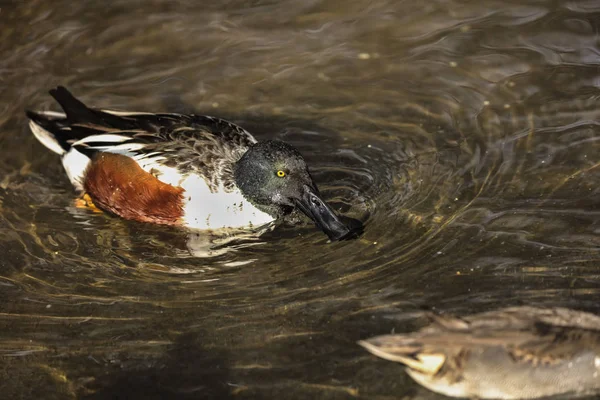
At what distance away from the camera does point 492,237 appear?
4855mm

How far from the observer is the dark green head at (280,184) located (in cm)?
518

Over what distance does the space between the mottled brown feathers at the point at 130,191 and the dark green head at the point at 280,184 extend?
0.45 metres

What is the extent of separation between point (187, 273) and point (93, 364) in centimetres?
94

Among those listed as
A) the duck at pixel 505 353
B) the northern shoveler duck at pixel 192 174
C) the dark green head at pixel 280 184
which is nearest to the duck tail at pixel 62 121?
the northern shoveler duck at pixel 192 174

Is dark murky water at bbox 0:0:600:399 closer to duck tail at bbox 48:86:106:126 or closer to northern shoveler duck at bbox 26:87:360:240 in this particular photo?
northern shoveler duck at bbox 26:87:360:240

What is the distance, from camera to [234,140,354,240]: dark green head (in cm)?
518

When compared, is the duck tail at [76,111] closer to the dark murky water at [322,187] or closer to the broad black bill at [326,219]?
the dark murky water at [322,187]

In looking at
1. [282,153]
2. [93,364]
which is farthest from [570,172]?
[93,364]

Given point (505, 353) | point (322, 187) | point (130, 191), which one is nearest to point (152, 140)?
point (130, 191)

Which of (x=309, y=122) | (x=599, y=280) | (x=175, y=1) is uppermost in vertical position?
(x=175, y=1)

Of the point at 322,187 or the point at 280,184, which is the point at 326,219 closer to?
the point at 280,184

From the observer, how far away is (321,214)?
5.16 m

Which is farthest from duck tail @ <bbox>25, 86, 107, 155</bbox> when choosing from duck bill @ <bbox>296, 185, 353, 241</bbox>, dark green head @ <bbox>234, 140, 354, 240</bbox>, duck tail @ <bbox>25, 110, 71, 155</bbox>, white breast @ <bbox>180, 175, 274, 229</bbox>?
duck bill @ <bbox>296, 185, 353, 241</bbox>

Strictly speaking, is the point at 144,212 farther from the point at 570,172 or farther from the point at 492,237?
the point at 570,172
